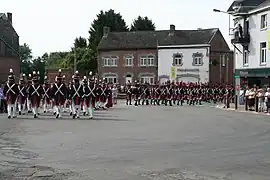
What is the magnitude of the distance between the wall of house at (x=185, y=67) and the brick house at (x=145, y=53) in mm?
634

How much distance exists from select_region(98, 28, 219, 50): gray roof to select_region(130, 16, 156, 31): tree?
17.6m

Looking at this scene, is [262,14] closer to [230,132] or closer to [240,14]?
[240,14]

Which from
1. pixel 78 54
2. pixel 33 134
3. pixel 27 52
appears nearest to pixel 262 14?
pixel 33 134

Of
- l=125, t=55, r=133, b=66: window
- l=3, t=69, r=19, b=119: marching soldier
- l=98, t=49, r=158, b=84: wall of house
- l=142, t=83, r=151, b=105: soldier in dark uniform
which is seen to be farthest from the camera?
l=125, t=55, r=133, b=66: window

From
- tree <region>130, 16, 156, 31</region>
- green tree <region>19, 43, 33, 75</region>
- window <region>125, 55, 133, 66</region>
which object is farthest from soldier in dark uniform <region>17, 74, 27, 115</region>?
green tree <region>19, 43, 33, 75</region>

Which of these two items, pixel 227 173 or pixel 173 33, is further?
pixel 173 33

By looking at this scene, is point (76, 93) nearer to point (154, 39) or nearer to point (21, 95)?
point (21, 95)

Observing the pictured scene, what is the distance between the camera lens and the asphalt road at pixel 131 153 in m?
10.3

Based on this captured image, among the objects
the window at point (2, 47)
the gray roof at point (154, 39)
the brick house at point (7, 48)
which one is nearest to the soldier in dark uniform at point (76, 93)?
the brick house at point (7, 48)

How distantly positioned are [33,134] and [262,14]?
36.1 meters

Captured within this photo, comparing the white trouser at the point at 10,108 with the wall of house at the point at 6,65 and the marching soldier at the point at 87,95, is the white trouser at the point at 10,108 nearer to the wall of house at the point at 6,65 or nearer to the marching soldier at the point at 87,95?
the marching soldier at the point at 87,95

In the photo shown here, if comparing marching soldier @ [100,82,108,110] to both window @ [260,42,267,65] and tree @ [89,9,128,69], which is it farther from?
tree @ [89,9,128,69]

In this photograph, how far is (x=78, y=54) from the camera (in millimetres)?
97562

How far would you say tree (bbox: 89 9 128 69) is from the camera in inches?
3954
